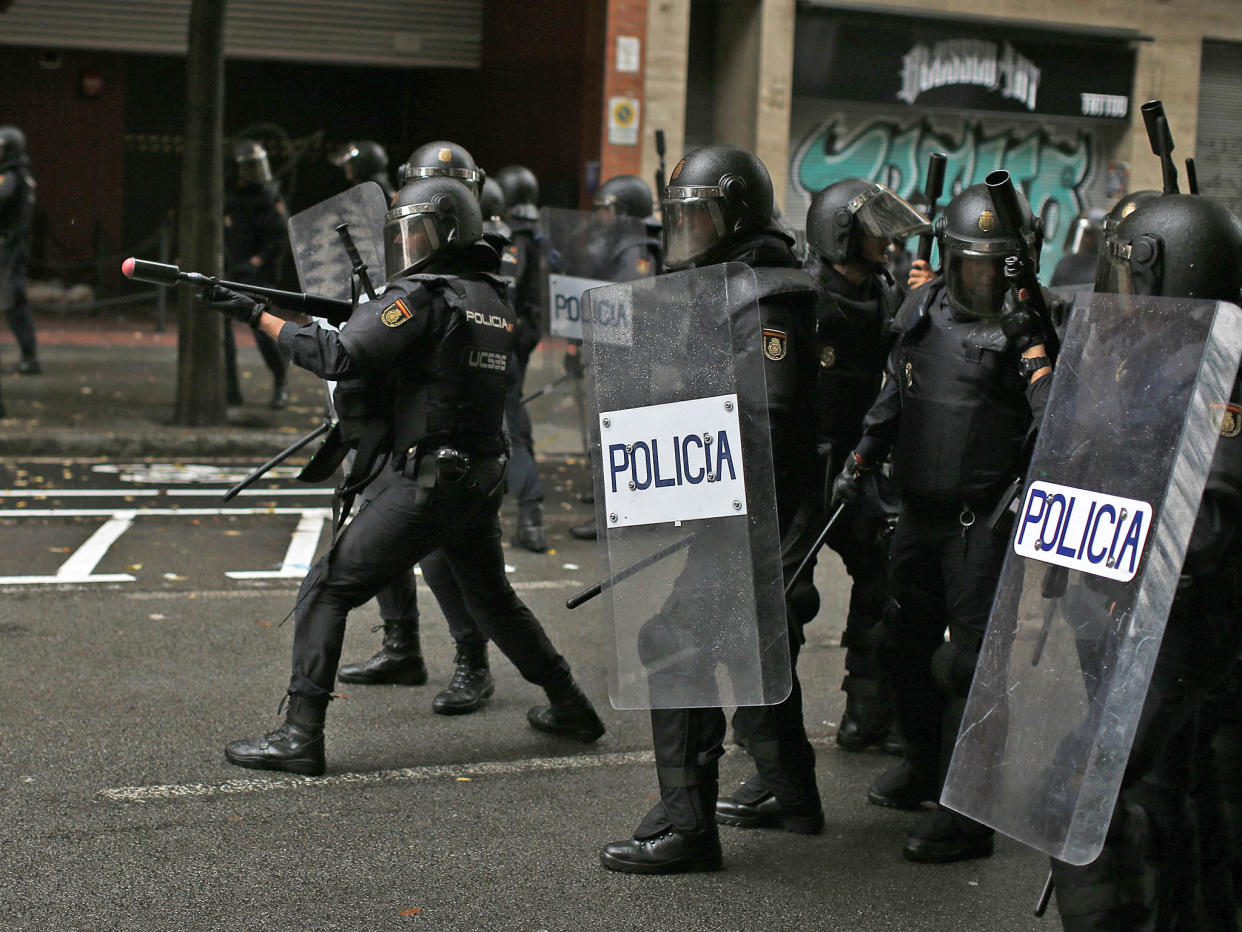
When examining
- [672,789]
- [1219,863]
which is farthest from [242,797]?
[1219,863]

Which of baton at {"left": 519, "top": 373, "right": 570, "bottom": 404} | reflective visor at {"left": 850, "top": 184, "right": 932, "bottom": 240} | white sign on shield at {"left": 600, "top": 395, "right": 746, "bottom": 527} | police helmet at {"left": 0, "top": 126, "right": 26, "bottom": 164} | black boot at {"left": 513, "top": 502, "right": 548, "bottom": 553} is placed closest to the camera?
white sign on shield at {"left": 600, "top": 395, "right": 746, "bottom": 527}

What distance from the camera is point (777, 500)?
383 centimetres

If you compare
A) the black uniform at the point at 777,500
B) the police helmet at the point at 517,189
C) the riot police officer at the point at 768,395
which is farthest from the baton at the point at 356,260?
the police helmet at the point at 517,189

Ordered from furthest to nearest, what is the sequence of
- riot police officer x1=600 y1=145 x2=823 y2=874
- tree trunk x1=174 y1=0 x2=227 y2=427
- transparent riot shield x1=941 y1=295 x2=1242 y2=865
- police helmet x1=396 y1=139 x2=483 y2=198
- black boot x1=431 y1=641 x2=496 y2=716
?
1. tree trunk x1=174 y1=0 x2=227 y2=427
2. police helmet x1=396 y1=139 x2=483 y2=198
3. black boot x1=431 y1=641 x2=496 y2=716
4. riot police officer x1=600 y1=145 x2=823 y2=874
5. transparent riot shield x1=941 y1=295 x2=1242 y2=865

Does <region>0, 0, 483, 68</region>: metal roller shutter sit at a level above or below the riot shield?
above

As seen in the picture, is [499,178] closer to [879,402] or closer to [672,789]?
[879,402]

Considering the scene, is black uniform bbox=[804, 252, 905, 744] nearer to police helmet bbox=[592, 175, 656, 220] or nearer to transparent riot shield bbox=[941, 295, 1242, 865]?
transparent riot shield bbox=[941, 295, 1242, 865]

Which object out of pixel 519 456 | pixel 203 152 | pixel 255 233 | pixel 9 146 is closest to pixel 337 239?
pixel 519 456

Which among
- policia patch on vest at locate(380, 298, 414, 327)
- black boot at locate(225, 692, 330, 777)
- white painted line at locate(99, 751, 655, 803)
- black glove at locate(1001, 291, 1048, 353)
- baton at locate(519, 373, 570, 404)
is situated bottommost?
white painted line at locate(99, 751, 655, 803)

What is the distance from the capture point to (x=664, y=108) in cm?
1509

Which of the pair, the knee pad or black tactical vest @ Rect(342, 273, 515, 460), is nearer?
the knee pad

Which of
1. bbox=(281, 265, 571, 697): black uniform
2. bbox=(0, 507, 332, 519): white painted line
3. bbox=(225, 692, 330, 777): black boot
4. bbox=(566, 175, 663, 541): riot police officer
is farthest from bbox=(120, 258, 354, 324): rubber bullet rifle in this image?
bbox=(0, 507, 332, 519): white painted line

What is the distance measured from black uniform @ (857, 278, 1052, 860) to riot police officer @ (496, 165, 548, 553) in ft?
11.9

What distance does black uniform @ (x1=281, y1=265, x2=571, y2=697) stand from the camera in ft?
14.5
